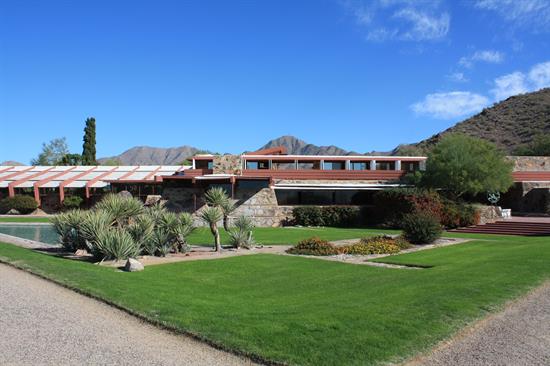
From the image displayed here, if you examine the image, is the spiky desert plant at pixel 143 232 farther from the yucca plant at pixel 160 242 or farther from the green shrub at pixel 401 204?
the green shrub at pixel 401 204

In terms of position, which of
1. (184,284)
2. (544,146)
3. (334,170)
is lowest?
(184,284)

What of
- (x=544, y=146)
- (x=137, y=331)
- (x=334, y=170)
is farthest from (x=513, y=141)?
(x=137, y=331)

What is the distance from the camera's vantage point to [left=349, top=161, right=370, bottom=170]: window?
40.3m

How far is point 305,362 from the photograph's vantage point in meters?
5.26

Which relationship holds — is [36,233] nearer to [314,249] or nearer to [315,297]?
[314,249]

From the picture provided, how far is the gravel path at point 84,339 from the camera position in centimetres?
545

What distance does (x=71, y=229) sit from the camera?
17062 millimetres

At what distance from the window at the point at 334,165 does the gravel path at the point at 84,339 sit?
3279 cm

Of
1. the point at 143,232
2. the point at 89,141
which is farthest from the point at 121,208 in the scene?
the point at 89,141

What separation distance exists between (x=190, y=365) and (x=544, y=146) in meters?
55.4

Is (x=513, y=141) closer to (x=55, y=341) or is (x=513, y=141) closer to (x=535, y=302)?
(x=535, y=302)

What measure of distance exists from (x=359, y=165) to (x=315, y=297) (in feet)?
105

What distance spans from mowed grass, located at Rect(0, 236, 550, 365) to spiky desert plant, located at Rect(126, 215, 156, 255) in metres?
2.40

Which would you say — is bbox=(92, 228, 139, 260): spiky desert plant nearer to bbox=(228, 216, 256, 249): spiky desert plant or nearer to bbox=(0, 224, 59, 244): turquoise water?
bbox=(228, 216, 256, 249): spiky desert plant
